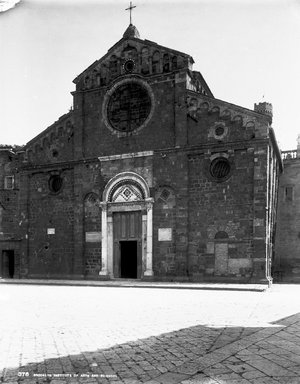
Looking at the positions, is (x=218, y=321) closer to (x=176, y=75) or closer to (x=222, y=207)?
(x=222, y=207)

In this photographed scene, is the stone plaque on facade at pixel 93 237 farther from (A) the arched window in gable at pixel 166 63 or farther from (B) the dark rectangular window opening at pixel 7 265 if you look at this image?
(A) the arched window in gable at pixel 166 63

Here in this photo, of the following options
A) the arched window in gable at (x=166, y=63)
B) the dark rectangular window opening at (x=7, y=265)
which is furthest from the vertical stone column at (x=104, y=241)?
the dark rectangular window opening at (x=7, y=265)

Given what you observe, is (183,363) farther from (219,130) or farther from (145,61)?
(145,61)

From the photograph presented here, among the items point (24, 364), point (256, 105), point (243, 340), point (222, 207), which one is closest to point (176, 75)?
point (222, 207)

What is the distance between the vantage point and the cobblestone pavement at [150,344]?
5508mm

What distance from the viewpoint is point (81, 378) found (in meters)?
5.34

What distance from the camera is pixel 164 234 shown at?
22.2 meters

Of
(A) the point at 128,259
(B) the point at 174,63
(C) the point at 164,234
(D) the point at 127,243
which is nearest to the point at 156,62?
(B) the point at 174,63

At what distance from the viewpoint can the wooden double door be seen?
23.3 m

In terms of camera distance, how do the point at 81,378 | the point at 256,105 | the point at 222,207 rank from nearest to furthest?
the point at 81,378, the point at 222,207, the point at 256,105

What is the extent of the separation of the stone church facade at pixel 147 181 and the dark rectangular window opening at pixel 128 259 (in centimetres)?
6

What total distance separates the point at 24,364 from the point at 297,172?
2610cm

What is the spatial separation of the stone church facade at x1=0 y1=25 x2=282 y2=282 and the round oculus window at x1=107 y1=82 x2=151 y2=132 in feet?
0.20

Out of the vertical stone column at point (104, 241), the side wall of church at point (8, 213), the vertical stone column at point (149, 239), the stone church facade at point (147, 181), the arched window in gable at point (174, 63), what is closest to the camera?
the stone church facade at point (147, 181)
